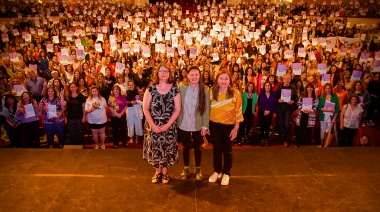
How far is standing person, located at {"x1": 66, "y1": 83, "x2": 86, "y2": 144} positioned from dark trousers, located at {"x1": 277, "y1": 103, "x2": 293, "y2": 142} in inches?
161

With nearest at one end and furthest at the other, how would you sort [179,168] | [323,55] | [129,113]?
[179,168] < [129,113] < [323,55]

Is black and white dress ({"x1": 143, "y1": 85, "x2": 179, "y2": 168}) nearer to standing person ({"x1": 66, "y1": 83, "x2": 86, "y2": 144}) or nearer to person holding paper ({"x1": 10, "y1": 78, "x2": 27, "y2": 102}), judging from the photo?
standing person ({"x1": 66, "y1": 83, "x2": 86, "y2": 144})

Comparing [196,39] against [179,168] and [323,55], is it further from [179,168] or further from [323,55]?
[179,168]

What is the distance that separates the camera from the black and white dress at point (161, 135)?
13.5ft

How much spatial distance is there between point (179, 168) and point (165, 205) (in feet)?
3.29

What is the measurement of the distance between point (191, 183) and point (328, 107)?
12.0 ft

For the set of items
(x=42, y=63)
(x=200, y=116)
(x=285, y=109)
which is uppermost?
(x=42, y=63)

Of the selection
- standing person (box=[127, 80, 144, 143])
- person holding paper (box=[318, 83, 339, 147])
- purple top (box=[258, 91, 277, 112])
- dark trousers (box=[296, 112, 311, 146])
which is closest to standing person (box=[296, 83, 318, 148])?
dark trousers (box=[296, 112, 311, 146])

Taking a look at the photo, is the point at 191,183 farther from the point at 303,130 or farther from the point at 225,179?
the point at 303,130

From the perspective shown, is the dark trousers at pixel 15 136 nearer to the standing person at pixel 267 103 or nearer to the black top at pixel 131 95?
the black top at pixel 131 95

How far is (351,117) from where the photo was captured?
6.49 metres

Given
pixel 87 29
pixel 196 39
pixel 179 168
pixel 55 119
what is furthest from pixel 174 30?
pixel 179 168

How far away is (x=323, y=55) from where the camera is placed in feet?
36.0

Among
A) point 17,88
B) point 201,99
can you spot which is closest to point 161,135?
point 201,99
